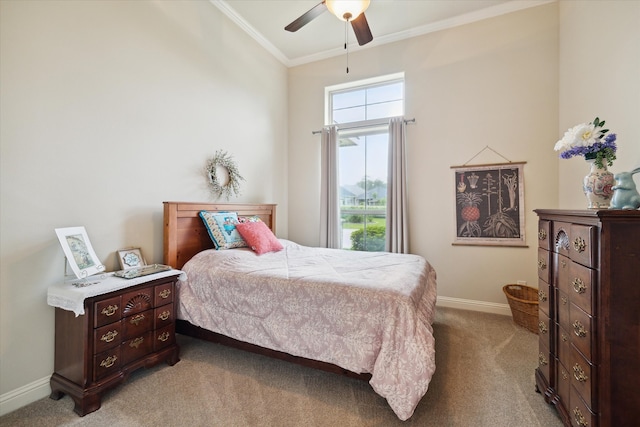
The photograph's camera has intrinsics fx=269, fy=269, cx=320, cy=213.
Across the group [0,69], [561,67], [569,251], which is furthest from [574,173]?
[0,69]

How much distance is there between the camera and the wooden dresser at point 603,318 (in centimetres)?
110

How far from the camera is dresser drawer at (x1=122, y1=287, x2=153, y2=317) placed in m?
1.78

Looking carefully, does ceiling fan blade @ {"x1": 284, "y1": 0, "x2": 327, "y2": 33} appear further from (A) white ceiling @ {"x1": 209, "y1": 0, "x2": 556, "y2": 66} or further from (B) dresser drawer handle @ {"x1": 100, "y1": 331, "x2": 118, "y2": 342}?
(B) dresser drawer handle @ {"x1": 100, "y1": 331, "x2": 118, "y2": 342}

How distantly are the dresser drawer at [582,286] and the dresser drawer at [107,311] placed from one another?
8.37ft

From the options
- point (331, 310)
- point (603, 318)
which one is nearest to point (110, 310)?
point (331, 310)

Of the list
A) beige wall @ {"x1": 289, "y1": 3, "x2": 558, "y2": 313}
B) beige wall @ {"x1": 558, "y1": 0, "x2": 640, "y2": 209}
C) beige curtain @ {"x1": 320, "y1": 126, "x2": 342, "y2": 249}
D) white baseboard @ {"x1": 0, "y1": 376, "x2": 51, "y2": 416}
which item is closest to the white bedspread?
white baseboard @ {"x1": 0, "y1": 376, "x2": 51, "y2": 416}

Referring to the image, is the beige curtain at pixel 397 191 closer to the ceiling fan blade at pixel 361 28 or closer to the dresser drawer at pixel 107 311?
the ceiling fan blade at pixel 361 28

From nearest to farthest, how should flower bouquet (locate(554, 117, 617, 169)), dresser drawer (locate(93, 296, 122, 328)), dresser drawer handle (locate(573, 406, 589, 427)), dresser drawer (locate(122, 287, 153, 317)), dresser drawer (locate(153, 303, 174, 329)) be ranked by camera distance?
1. dresser drawer handle (locate(573, 406, 589, 427))
2. flower bouquet (locate(554, 117, 617, 169))
3. dresser drawer (locate(93, 296, 122, 328))
4. dresser drawer (locate(122, 287, 153, 317))
5. dresser drawer (locate(153, 303, 174, 329))

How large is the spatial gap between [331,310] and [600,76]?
2851mm

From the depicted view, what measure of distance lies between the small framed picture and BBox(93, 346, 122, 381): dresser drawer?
2.11 ft

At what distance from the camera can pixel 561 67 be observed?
2904 millimetres

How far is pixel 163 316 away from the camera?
2.02 meters

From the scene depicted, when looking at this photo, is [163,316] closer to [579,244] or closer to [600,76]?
[579,244]

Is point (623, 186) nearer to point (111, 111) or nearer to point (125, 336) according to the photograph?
point (125, 336)
